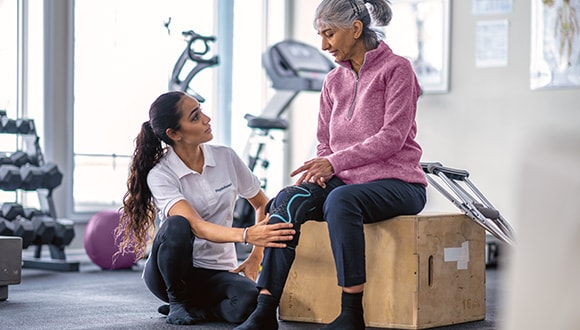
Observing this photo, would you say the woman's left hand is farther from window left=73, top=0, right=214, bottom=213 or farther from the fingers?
window left=73, top=0, right=214, bottom=213

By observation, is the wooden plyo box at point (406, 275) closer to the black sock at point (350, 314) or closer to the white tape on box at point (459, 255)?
the white tape on box at point (459, 255)

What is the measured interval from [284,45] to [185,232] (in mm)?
3301

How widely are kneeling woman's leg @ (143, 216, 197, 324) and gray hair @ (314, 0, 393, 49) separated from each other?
0.78m

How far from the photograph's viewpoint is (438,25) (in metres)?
6.11

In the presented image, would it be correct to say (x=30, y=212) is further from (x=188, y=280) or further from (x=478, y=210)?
(x=478, y=210)

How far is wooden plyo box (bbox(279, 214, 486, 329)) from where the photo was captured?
2.77m

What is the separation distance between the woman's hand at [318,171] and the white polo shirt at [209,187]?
346 mm

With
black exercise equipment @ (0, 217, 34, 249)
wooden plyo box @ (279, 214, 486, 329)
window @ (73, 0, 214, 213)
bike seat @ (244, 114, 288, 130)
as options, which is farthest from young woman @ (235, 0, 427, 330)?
window @ (73, 0, 214, 213)

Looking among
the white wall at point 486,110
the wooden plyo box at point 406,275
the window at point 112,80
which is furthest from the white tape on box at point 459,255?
the window at point 112,80

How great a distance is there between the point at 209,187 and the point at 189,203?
0.09 meters

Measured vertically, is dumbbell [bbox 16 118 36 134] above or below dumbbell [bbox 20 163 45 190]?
above

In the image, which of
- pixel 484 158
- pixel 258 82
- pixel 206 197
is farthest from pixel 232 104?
pixel 206 197

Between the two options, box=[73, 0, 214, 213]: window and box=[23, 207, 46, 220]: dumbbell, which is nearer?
box=[23, 207, 46, 220]: dumbbell

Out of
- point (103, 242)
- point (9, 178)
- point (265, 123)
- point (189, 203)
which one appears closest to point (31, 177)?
point (9, 178)
